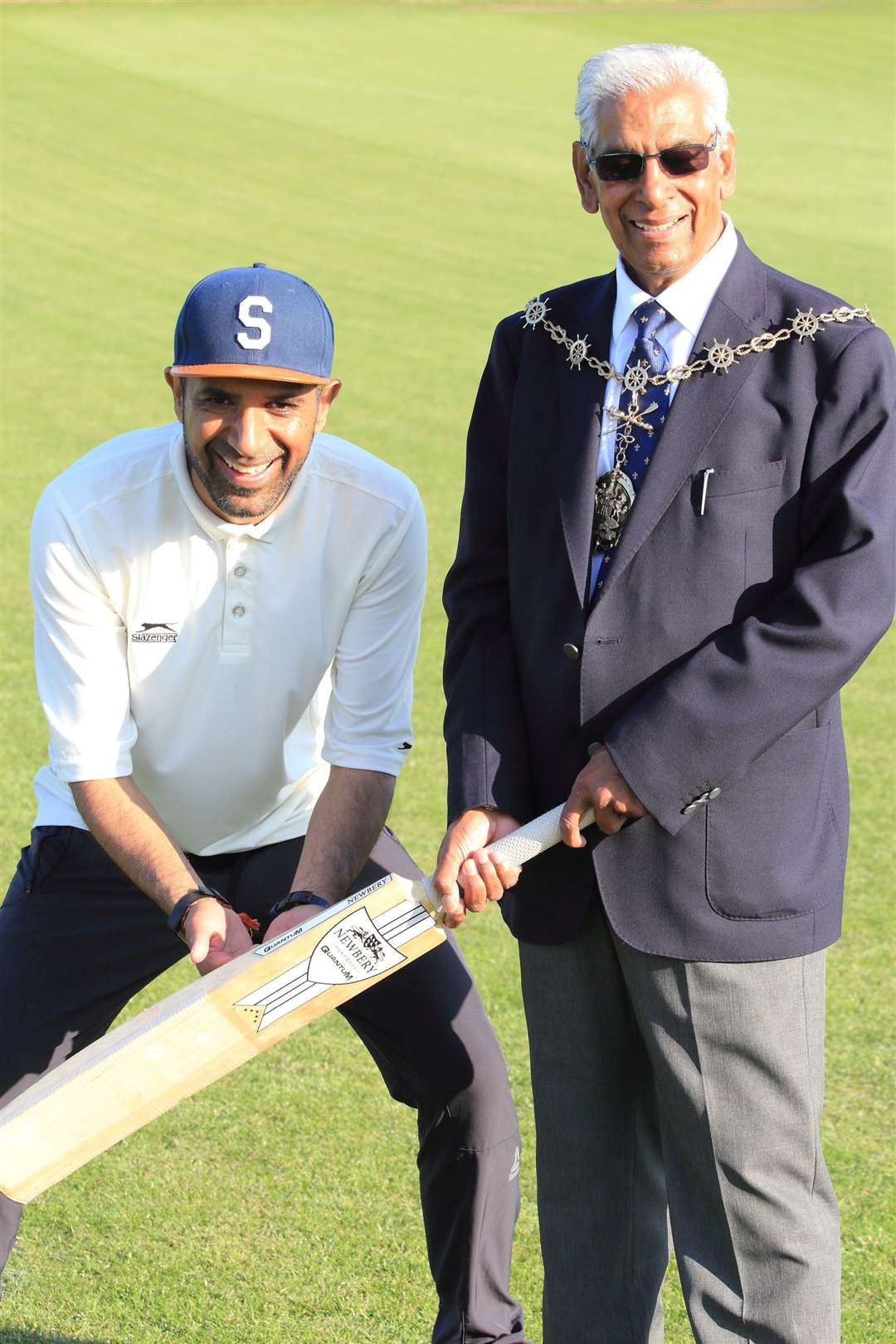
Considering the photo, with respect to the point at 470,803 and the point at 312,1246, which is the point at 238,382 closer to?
the point at 470,803

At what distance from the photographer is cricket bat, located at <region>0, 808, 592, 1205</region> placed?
287 cm

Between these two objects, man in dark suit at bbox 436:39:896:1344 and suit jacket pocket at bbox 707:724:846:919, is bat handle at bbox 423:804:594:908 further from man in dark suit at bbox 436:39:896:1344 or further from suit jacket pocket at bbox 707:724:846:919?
suit jacket pocket at bbox 707:724:846:919

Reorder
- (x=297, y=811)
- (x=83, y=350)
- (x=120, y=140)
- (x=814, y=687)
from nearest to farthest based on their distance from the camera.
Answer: (x=814, y=687), (x=297, y=811), (x=83, y=350), (x=120, y=140)

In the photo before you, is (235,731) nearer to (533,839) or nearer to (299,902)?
(299,902)

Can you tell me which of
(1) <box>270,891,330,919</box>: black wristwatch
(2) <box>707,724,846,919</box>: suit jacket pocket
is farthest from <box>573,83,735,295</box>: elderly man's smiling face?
(1) <box>270,891,330,919</box>: black wristwatch

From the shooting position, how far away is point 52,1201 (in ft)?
12.8

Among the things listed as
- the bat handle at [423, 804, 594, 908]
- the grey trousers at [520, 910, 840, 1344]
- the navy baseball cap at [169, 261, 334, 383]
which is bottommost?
the grey trousers at [520, 910, 840, 1344]

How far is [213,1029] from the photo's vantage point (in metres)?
2.91

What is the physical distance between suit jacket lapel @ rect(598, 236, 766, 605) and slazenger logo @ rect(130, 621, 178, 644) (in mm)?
1054

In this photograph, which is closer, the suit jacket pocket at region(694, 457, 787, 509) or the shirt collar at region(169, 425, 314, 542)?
the suit jacket pocket at region(694, 457, 787, 509)

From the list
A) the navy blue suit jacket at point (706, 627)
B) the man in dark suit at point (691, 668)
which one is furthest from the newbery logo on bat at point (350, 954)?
the navy blue suit jacket at point (706, 627)

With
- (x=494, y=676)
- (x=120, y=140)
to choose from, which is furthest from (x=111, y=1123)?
(x=120, y=140)

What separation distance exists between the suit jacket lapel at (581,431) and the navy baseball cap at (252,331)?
53 centimetres

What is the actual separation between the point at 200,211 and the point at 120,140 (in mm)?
4180
